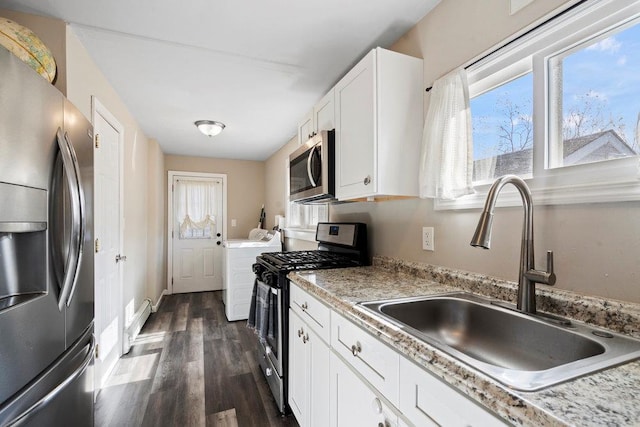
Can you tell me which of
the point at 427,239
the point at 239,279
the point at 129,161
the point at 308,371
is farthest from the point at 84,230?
the point at 239,279

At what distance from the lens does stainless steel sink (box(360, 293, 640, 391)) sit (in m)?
0.62

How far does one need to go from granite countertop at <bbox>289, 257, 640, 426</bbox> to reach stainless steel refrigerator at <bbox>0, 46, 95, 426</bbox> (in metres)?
0.96

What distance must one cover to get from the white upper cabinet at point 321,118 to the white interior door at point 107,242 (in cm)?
149

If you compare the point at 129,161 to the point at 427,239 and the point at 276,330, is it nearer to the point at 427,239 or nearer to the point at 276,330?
the point at 276,330

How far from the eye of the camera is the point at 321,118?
2131 millimetres

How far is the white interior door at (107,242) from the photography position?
6.72 ft

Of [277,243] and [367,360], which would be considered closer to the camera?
[367,360]

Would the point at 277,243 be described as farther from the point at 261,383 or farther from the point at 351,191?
the point at 351,191

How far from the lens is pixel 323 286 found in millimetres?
1376

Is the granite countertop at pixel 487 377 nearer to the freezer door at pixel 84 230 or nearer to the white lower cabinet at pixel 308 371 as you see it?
the white lower cabinet at pixel 308 371

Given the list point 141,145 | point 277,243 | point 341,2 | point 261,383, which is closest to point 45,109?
point 341,2

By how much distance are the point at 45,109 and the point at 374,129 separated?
1.30 metres

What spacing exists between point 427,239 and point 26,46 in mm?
2085

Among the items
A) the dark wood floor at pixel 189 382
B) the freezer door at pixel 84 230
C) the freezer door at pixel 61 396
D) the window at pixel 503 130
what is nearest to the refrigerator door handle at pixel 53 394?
the freezer door at pixel 61 396
